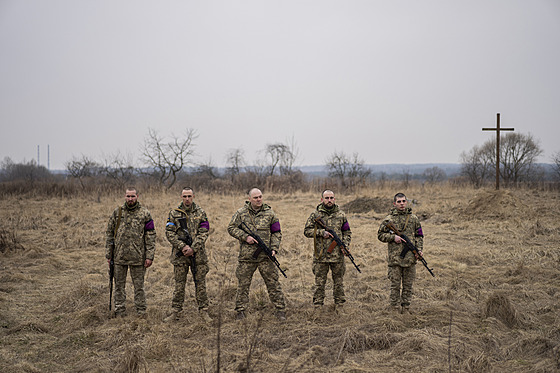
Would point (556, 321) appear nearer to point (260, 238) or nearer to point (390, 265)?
point (390, 265)

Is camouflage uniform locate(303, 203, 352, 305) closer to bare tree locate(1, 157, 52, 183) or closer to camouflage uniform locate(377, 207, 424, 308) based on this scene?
camouflage uniform locate(377, 207, 424, 308)

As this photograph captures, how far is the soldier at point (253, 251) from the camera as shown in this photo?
587cm

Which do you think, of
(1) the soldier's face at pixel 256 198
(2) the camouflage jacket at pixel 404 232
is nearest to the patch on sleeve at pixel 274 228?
(1) the soldier's face at pixel 256 198

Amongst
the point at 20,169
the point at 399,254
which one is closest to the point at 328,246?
the point at 399,254

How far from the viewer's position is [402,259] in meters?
5.85

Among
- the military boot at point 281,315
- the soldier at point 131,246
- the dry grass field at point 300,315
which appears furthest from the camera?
the soldier at point 131,246

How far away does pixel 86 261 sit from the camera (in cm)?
970

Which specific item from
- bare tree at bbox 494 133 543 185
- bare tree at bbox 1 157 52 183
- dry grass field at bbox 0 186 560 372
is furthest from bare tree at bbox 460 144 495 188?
bare tree at bbox 1 157 52 183

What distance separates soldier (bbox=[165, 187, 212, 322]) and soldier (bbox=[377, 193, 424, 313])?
270cm

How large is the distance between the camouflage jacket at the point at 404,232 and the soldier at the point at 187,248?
→ 2.69 meters

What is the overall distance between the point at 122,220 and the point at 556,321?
6.35m

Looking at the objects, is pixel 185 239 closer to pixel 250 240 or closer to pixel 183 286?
pixel 183 286

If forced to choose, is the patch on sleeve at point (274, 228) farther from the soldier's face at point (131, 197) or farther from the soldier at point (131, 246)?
the soldier's face at point (131, 197)

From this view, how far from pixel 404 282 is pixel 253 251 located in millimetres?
2309
